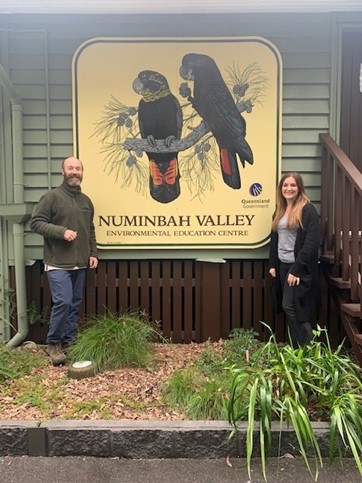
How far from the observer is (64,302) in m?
4.14

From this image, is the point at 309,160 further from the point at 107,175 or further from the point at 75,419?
the point at 75,419

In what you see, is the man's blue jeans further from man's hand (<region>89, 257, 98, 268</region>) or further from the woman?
the woman

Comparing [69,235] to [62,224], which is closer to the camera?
[69,235]

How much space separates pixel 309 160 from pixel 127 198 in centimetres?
189

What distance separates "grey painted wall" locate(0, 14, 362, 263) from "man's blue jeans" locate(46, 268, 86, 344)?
54 cm

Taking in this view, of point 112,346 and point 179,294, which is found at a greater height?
point 179,294

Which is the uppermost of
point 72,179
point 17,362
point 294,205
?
point 72,179

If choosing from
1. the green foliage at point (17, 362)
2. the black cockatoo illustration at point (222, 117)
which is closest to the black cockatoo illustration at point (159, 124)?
the black cockatoo illustration at point (222, 117)

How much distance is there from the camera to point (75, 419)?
3.19m

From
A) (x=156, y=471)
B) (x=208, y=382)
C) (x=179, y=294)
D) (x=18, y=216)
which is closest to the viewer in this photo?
(x=156, y=471)

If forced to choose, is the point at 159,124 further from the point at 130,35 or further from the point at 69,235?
the point at 69,235

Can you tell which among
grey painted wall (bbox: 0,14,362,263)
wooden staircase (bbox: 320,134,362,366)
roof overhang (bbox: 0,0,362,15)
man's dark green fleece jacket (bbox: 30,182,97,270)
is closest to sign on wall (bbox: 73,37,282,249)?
grey painted wall (bbox: 0,14,362,263)

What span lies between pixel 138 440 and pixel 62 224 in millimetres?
2013

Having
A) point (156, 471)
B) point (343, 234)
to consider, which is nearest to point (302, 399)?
point (156, 471)
